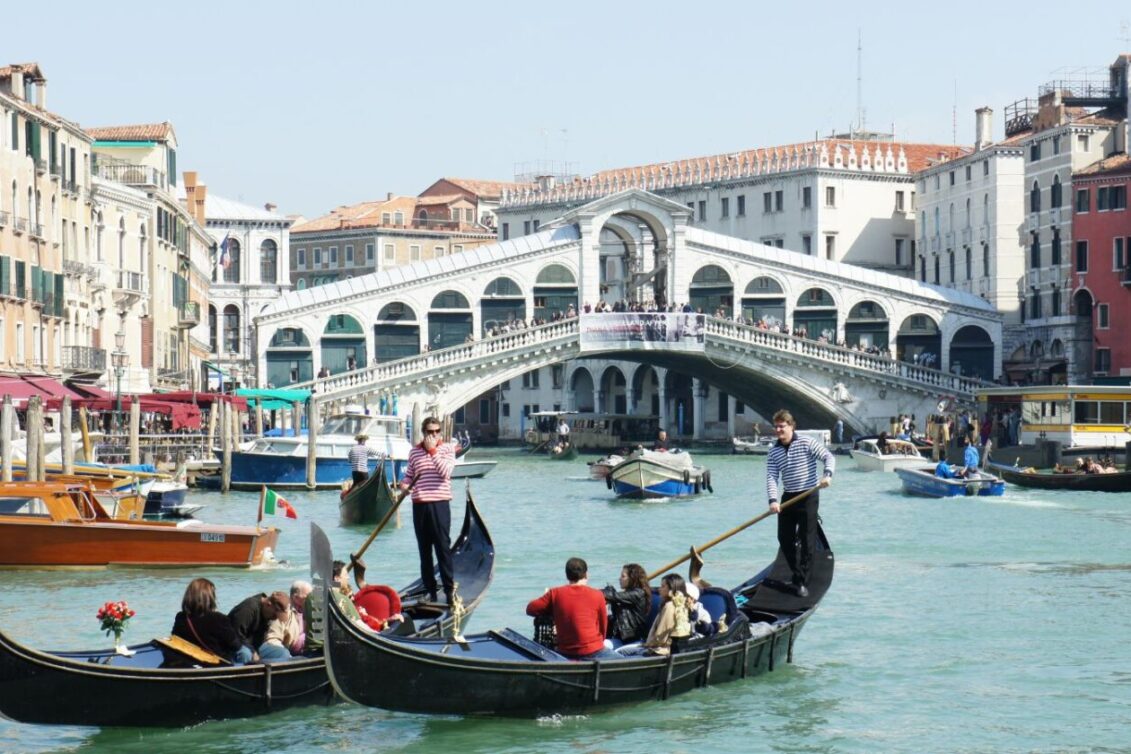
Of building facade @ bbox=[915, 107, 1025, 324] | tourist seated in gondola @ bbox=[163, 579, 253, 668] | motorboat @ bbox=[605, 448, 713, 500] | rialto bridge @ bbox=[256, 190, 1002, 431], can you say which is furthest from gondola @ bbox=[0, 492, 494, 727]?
building facade @ bbox=[915, 107, 1025, 324]

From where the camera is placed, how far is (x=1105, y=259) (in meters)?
40.6

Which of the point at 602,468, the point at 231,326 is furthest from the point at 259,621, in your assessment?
the point at 231,326

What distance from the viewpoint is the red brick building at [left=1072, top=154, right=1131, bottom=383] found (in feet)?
131

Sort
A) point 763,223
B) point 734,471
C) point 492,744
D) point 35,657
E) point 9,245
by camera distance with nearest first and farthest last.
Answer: point 35,657
point 492,744
point 9,245
point 734,471
point 763,223

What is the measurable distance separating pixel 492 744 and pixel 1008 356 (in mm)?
36022

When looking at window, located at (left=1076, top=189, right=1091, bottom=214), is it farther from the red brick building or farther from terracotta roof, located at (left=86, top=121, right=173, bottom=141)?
terracotta roof, located at (left=86, top=121, right=173, bottom=141)

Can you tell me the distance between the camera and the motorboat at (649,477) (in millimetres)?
28281

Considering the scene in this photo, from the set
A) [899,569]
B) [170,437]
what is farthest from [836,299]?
[899,569]

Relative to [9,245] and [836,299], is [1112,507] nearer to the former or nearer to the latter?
[9,245]

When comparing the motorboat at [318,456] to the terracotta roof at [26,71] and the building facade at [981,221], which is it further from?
the building facade at [981,221]

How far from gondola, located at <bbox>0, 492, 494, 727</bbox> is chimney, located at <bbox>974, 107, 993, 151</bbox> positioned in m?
40.3

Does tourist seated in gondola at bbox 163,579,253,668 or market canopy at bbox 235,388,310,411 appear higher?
market canopy at bbox 235,388,310,411

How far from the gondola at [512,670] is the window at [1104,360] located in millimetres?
30446

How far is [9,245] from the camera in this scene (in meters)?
28.4
